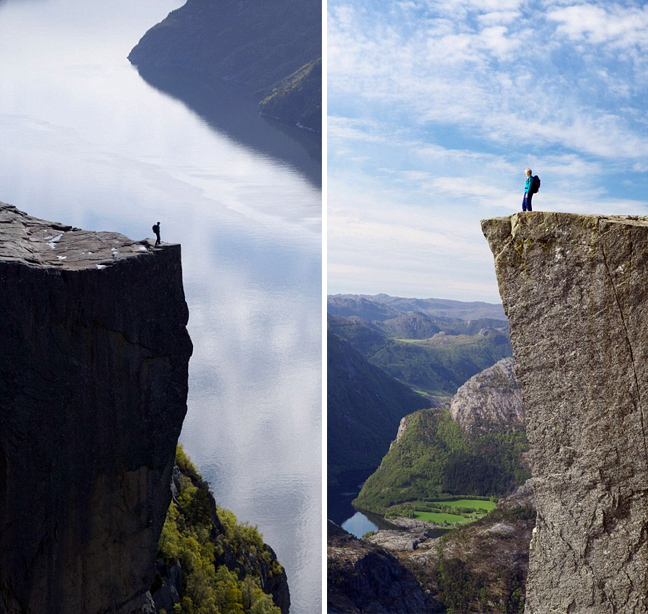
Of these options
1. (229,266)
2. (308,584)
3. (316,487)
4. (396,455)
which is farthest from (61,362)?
(396,455)

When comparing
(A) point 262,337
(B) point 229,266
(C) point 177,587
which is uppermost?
(B) point 229,266

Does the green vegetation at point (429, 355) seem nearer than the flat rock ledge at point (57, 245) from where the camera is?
No

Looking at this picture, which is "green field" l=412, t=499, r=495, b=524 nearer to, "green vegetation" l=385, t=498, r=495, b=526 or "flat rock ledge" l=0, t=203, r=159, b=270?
"green vegetation" l=385, t=498, r=495, b=526

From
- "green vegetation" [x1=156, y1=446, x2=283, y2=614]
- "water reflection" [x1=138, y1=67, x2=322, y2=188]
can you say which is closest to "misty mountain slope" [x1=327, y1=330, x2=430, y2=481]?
"water reflection" [x1=138, y1=67, x2=322, y2=188]

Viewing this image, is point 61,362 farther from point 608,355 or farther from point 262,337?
point 262,337

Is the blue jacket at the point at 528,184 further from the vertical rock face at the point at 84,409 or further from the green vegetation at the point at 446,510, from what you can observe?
Result: the green vegetation at the point at 446,510

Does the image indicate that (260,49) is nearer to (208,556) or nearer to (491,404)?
(491,404)

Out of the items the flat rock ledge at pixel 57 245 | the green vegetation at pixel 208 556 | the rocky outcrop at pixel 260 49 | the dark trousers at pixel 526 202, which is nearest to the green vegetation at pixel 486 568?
the green vegetation at pixel 208 556
